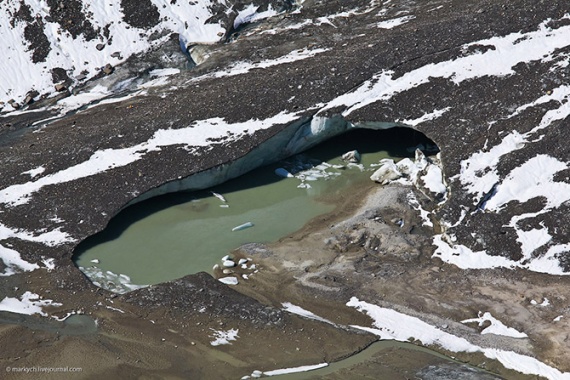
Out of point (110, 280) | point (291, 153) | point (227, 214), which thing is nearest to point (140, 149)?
point (227, 214)

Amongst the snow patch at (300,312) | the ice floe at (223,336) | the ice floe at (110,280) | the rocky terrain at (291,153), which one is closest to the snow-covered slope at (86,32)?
the rocky terrain at (291,153)

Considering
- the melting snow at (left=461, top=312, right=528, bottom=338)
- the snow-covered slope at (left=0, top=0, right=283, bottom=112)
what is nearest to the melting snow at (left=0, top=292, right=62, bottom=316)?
the melting snow at (left=461, top=312, right=528, bottom=338)

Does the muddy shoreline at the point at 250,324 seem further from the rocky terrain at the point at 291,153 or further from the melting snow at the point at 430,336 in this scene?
the melting snow at the point at 430,336

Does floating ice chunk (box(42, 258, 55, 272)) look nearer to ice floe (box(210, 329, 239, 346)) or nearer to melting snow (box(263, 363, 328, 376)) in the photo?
ice floe (box(210, 329, 239, 346))

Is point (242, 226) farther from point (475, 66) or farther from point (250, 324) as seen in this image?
point (475, 66)

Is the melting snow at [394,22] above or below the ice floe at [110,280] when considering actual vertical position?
above

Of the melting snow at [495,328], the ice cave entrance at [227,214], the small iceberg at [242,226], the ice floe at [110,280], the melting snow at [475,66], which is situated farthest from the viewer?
the melting snow at [475,66]
